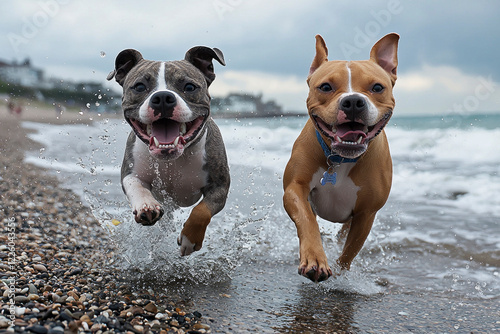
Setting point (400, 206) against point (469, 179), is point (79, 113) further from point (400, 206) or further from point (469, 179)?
point (469, 179)

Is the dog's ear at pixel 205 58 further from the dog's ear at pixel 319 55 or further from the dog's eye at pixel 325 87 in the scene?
the dog's eye at pixel 325 87

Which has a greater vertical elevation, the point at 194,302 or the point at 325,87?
the point at 325,87

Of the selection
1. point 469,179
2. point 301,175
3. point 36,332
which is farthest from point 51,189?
point 469,179

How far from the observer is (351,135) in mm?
3703

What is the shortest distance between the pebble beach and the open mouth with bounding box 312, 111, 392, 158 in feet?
4.77

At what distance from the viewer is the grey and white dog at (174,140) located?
387cm

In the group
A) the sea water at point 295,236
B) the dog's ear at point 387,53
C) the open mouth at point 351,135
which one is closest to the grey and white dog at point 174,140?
the sea water at point 295,236

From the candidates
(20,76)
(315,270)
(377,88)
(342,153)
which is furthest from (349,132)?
(20,76)

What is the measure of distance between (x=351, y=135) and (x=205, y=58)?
1.56 meters

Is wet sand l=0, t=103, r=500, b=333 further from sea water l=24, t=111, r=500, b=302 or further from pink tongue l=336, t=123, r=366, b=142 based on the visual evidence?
pink tongue l=336, t=123, r=366, b=142

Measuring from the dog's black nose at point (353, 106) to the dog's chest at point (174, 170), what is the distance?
4.36ft

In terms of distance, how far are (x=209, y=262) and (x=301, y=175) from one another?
3.90 ft

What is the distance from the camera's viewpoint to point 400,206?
8578mm

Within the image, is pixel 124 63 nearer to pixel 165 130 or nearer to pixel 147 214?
pixel 165 130
